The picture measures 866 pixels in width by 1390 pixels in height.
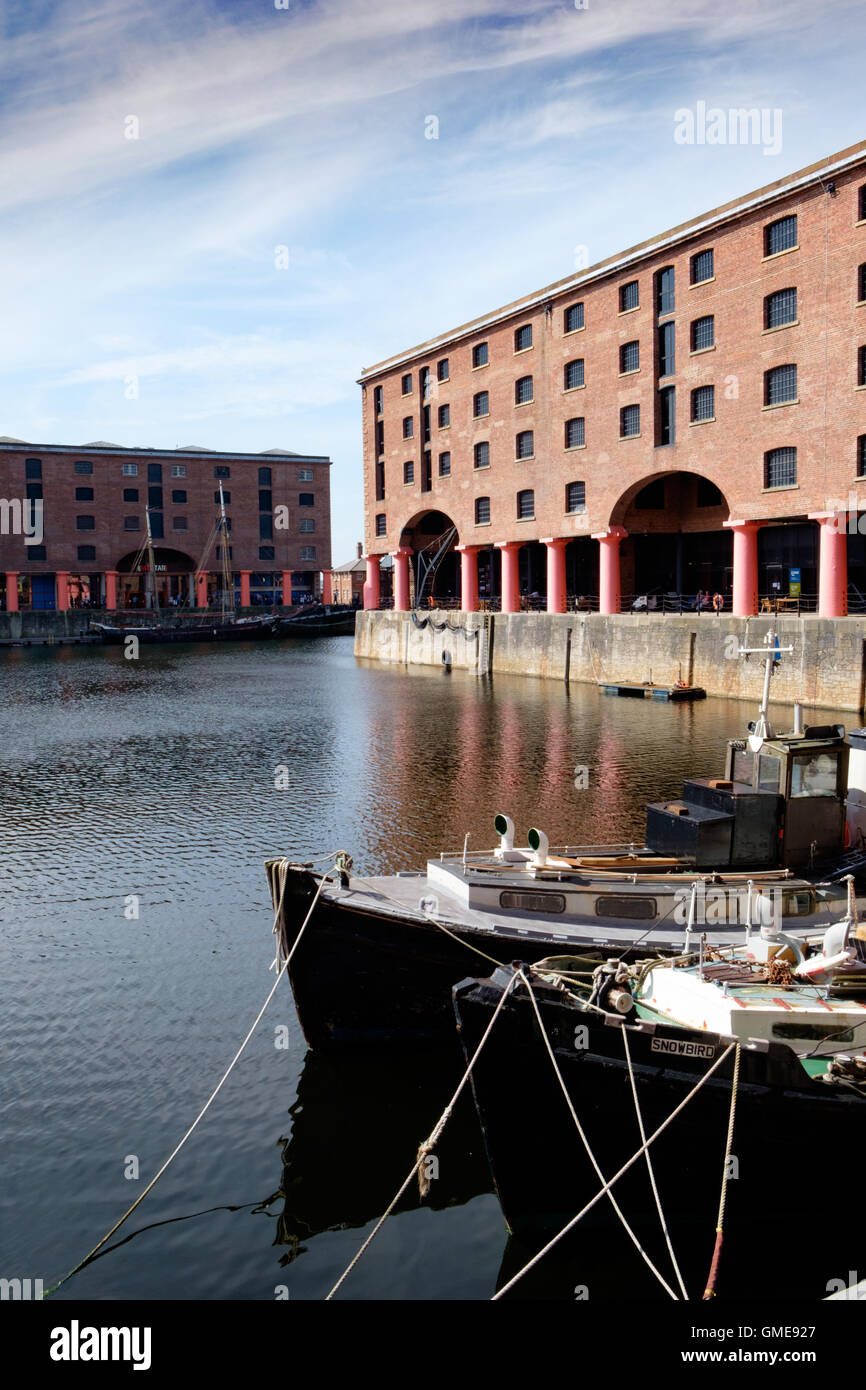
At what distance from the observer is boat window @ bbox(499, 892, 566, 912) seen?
1501 cm

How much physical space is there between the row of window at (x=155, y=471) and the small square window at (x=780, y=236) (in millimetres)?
77792

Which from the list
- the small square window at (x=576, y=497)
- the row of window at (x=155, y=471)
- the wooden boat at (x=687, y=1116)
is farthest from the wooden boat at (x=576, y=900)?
the row of window at (x=155, y=471)

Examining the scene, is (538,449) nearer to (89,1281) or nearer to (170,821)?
(170,821)

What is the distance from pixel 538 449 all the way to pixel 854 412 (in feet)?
70.2

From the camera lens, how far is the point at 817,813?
15.8 meters

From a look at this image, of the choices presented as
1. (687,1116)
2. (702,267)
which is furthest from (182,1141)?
(702,267)

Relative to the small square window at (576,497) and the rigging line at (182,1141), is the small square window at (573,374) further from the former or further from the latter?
the rigging line at (182,1141)

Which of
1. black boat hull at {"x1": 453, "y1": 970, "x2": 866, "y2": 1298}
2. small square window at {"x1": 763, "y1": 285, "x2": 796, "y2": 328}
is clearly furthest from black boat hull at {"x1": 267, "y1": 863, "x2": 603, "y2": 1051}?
small square window at {"x1": 763, "y1": 285, "x2": 796, "y2": 328}

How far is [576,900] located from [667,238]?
43176 millimetres

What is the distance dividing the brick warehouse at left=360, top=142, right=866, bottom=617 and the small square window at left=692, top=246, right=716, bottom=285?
0.07 m

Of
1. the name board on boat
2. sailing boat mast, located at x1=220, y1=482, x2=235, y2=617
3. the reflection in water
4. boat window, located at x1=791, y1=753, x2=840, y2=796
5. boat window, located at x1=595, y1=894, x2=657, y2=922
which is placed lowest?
the reflection in water

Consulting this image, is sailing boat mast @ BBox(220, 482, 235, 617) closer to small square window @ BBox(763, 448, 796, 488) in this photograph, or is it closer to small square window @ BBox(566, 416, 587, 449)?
small square window @ BBox(566, 416, 587, 449)

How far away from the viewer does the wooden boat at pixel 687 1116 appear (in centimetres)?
1043
